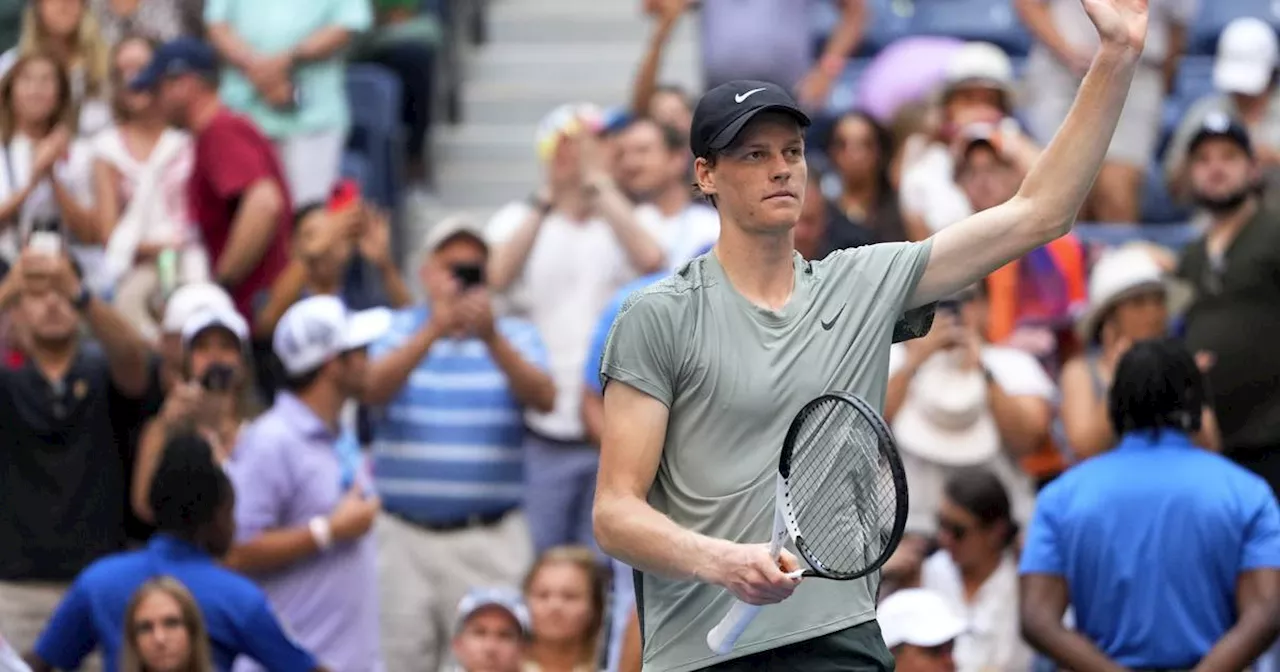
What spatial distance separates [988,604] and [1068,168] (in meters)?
3.40

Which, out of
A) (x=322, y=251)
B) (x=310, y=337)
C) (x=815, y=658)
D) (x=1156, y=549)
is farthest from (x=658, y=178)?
(x=815, y=658)

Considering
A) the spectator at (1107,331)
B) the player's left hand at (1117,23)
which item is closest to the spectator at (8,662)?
the player's left hand at (1117,23)

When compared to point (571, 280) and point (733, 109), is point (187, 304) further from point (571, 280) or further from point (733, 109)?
point (733, 109)

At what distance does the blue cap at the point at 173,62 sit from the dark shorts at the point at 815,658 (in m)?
5.93

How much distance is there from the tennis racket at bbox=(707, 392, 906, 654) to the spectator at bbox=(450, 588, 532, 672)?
3.22m

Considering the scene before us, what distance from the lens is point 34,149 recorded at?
941 cm

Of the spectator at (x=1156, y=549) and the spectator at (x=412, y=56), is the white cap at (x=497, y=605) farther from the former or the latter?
the spectator at (x=412, y=56)

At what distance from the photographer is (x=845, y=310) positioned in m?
4.27

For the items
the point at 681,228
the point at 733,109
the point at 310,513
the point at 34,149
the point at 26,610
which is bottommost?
the point at 26,610

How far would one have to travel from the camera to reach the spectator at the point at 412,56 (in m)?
11.7

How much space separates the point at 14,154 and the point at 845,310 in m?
5.98

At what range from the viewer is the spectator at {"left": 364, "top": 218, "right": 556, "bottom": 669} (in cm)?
802

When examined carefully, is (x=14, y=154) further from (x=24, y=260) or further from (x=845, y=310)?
(x=845, y=310)

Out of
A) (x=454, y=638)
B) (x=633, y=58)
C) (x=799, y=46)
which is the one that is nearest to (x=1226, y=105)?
(x=799, y=46)
